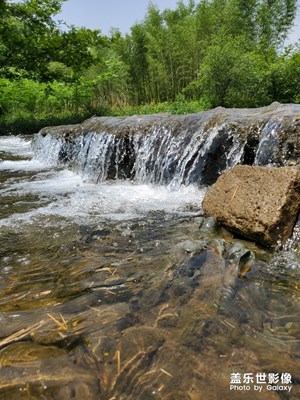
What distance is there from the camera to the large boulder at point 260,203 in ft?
9.59

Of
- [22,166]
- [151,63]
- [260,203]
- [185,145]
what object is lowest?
[22,166]

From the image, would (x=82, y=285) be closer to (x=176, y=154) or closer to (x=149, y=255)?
(x=149, y=255)

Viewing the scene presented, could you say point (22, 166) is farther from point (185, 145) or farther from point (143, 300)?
point (143, 300)

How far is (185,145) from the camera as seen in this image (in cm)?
591

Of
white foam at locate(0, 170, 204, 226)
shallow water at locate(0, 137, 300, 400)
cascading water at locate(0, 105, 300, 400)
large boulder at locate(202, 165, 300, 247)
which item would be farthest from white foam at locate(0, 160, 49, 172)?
large boulder at locate(202, 165, 300, 247)

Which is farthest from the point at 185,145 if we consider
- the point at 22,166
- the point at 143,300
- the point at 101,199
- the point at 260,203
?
the point at 22,166

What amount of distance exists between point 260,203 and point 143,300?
175 centimetres

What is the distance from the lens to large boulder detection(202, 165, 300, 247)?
292 cm

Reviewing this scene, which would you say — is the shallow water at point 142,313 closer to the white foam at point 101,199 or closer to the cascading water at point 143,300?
the cascading water at point 143,300

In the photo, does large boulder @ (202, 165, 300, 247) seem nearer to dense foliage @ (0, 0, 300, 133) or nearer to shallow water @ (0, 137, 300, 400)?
shallow water @ (0, 137, 300, 400)

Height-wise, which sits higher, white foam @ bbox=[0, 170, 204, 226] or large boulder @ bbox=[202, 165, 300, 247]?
large boulder @ bbox=[202, 165, 300, 247]

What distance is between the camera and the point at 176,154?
5969mm

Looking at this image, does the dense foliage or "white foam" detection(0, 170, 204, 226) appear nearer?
"white foam" detection(0, 170, 204, 226)

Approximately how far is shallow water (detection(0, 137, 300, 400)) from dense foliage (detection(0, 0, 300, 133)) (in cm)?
741
